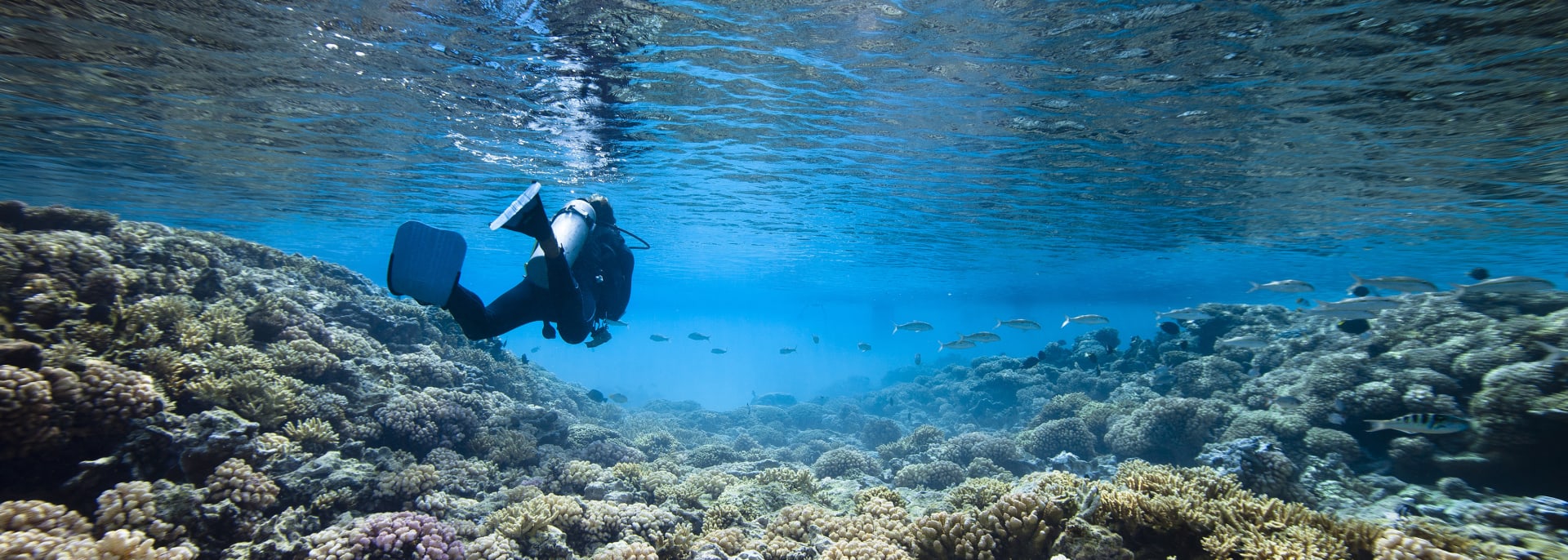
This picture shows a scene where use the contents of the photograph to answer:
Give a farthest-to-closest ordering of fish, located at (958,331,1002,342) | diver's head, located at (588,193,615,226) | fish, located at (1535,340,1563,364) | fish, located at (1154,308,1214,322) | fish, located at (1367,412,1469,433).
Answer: fish, located at (958,331,1002,342), fish, located at (1154,308,1214,322), diver's head, located at (588,193,615,226), fish, located at (1535,340,1563,364), fish, located at (1367,412,1469,433)

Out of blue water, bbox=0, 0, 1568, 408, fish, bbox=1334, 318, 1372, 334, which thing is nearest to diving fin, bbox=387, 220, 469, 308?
blue water, bbox=0, 0, 1568, 408

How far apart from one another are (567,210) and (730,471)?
7570 millimetres

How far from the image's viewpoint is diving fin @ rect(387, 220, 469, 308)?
19.0 ft

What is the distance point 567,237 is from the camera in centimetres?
680

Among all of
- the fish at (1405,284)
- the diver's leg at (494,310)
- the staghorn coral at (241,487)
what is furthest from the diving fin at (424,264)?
the fish at (1405,284)

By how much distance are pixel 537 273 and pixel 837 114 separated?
8.55 meters

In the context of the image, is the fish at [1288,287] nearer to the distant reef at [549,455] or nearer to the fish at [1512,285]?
the distant reef at [549,455]

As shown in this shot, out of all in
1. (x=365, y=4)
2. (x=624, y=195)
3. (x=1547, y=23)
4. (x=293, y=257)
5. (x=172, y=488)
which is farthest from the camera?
(x=624, y=195)

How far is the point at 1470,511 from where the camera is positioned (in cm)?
634

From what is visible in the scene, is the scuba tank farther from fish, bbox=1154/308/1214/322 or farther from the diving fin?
fish, bbox=1154/308/1214/322

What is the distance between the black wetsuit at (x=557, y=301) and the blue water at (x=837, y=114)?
13.4ft

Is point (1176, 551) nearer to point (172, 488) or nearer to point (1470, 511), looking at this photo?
point (1470, 511)

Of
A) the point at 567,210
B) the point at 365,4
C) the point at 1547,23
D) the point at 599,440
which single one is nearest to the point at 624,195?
the point at 599,440

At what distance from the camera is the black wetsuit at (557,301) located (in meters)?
6.45
